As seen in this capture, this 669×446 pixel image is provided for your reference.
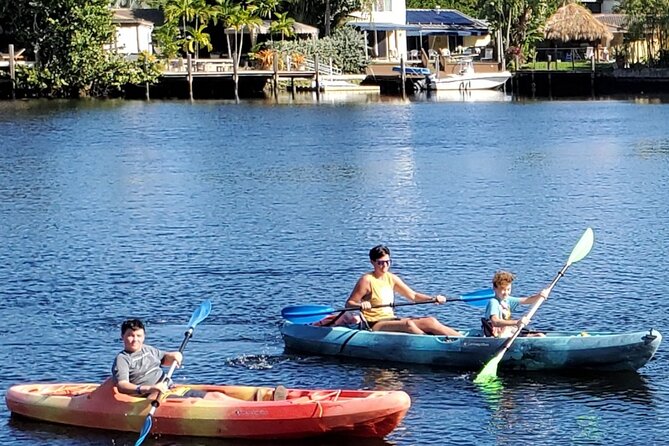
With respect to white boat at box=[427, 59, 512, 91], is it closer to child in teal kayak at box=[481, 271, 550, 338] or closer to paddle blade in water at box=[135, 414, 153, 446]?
child in teal kayak at box=[481, 271, 550, 338]

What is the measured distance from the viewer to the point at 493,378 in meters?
18.0

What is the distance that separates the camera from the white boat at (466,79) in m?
88.2

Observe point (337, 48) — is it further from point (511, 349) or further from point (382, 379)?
point (511, 349)

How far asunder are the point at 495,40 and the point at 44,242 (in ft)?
235

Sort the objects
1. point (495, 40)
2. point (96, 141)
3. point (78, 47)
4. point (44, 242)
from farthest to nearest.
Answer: point (495, 40), point (78, 47), point (96, 141), point (44, 242)

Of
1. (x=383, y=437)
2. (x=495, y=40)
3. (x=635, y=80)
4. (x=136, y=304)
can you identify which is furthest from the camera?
(x=495, y=40)

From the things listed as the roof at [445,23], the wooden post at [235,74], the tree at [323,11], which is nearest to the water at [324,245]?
the wooden post at [235,74]

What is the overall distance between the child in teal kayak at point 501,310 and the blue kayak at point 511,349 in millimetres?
203

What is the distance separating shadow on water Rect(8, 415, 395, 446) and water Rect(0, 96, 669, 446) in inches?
1.3

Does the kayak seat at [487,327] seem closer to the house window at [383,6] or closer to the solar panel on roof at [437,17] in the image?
the house window at [383,6]

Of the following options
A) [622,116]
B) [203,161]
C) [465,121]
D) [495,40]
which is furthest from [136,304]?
[495,40]

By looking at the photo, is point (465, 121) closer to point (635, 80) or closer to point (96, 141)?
point (96, 141)

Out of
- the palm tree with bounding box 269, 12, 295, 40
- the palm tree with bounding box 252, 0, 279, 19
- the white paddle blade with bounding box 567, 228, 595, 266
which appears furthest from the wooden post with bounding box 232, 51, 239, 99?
the white paddle blade with bounding box 567, 228, 595, 266

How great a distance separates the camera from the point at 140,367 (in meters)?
15.4
